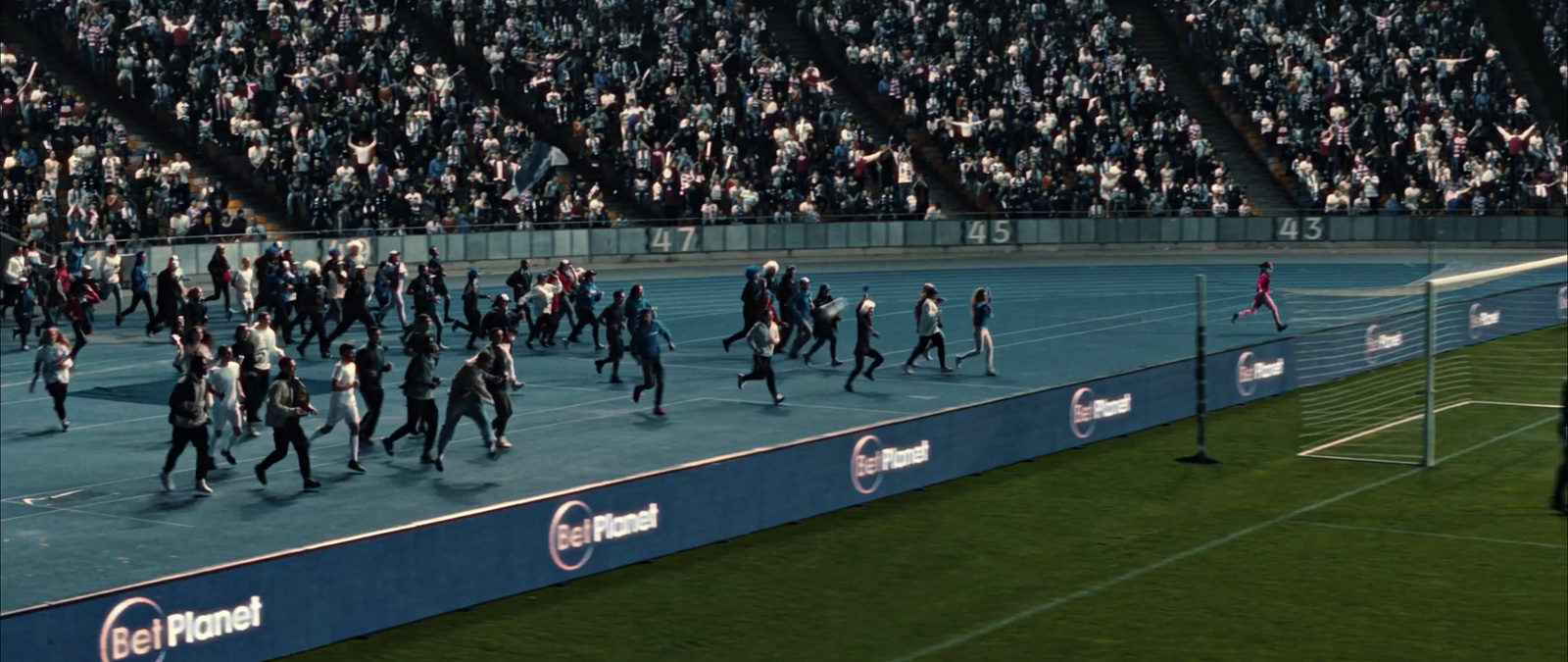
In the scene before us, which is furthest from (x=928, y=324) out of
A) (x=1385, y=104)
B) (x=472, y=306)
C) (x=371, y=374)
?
(x=1385, y=104)

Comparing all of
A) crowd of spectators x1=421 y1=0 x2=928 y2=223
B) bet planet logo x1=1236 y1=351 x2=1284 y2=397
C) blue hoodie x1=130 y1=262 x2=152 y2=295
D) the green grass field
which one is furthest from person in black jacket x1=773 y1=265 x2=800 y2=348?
crowd of spectators x1=421 y1=0 x2=928 y2=223

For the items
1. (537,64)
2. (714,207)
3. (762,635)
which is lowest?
(762,635)

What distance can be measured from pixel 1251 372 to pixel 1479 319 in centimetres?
890

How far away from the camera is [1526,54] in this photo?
61.8 m

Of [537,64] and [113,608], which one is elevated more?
[537,64]

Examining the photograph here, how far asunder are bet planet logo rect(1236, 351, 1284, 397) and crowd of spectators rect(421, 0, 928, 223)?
25.9 meters

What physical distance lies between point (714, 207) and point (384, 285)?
17.6 metres

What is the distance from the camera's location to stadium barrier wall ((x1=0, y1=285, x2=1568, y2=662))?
12.5 metres

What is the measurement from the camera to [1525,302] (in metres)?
35.9

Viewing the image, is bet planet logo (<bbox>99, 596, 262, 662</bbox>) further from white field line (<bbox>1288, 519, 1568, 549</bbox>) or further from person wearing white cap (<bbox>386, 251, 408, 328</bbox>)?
person wearing white cap (<bbox>386, 251, 408, 328</bbox>)

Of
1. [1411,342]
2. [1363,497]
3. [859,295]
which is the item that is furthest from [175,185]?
[1363,497]

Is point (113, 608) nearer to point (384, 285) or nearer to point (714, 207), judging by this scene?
point (384, 285)

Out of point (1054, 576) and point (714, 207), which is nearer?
point (1054, 576)

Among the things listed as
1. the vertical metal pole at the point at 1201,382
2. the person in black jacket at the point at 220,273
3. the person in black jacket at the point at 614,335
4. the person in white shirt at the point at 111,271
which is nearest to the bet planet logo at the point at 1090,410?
the vertical metal pole at the point at 1201,382
